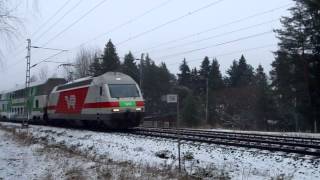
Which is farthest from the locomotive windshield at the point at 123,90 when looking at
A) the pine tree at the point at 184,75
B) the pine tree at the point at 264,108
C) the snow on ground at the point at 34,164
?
the pine tree at the point at 184,75

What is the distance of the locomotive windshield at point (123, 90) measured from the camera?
26802mm

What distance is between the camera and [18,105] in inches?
1927

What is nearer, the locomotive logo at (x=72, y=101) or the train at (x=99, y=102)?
the train at (x=99, y=102)

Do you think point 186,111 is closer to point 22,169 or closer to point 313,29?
point 313,29

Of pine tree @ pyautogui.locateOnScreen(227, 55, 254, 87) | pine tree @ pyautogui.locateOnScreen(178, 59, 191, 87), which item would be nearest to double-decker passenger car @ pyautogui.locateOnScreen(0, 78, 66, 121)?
pine tree @ pyautogui.locateOnScreen(178, 59, 191, 87)

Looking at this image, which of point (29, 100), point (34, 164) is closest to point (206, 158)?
point (34, 164)

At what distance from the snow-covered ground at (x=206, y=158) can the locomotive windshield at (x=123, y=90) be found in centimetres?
698

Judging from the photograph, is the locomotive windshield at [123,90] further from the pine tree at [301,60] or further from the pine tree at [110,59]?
the pine tree at [110,59]

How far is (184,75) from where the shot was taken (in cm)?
10262

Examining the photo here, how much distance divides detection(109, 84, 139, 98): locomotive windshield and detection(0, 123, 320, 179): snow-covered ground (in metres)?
6.98

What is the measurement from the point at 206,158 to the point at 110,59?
66607 millimetres

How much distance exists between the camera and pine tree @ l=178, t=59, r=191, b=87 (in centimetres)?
10131

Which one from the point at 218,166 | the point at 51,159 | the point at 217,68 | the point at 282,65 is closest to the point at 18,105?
the point at 282,65

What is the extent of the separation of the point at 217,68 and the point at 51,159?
87.4 m
